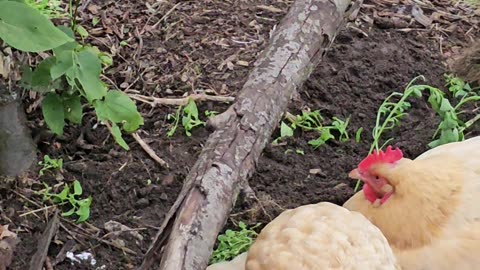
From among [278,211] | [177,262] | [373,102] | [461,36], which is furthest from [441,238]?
[461,36]

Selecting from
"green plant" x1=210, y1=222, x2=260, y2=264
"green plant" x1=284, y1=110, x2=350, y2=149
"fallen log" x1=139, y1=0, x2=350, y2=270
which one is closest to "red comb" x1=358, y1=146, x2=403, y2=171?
"fallen log" x1=139, y1=0, x2=350, y2=270

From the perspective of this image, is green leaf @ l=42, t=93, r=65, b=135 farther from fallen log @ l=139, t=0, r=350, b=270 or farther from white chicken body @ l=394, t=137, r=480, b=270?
white chicken body @ l=394, t=137, r=480, b=270

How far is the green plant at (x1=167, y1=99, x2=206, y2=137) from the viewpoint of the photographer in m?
2.90

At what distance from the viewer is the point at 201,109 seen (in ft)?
9.91

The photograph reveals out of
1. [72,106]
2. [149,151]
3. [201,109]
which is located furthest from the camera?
[201,109]

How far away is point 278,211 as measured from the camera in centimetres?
262

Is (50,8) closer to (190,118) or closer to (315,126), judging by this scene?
(190,118)

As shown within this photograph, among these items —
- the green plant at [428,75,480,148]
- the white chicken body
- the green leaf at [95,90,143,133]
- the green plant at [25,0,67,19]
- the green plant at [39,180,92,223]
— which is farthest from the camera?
the green plant at [25,0,67,19]

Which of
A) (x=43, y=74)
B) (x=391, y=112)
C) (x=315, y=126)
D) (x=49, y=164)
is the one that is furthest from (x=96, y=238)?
(x=391, y=112)

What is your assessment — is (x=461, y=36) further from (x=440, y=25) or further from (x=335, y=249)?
(x=335, y=249)

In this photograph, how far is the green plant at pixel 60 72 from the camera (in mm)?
1785

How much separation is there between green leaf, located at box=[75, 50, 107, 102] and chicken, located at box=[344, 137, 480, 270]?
781mm

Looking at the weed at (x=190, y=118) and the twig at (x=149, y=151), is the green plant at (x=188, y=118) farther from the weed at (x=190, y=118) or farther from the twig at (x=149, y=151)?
the twig at (x=149, y=151)

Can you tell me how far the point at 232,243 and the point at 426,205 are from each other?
24.2 inches
